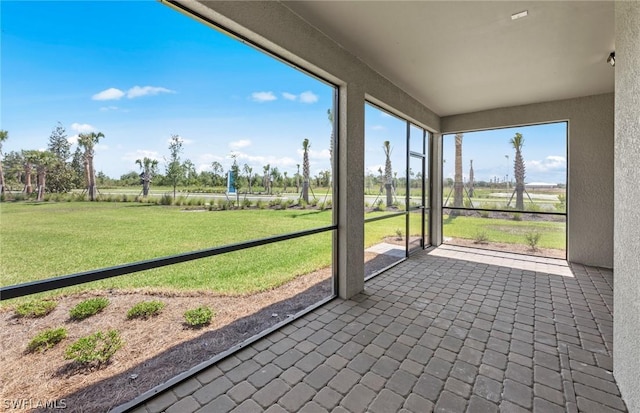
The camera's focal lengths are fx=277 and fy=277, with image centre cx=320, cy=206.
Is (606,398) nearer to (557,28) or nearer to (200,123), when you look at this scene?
(557,28)

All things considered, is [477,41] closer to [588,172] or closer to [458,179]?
[588,172]

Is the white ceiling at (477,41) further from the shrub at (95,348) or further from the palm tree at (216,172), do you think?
the shrub at (95,348)

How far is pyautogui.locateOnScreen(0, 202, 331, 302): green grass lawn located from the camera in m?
1.60

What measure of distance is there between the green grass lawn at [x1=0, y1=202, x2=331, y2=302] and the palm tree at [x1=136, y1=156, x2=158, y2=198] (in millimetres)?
141

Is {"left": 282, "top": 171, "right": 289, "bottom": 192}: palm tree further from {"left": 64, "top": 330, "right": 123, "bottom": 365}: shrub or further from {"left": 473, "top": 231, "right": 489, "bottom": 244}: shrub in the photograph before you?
{"left": 473, "top": 231, "right": 489, "bottom": 244}: shrub

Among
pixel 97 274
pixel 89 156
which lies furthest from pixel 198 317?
pixel 89 156

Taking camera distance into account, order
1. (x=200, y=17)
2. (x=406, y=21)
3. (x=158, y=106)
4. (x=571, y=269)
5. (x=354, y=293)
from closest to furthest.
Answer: (x=200, y=17)
(x=158, y=106)
(x=406, y=21)
(x=354, y=293)
(x=571, y=269)

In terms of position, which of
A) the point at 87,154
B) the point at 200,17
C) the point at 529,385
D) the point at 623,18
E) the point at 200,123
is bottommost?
the point at 529,385

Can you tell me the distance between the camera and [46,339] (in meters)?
1.86

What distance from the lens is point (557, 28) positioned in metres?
2.61

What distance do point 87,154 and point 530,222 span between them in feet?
22.7

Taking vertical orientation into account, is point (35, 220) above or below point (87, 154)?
below

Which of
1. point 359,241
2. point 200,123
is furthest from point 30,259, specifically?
point 359,241

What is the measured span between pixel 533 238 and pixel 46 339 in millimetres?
7285
